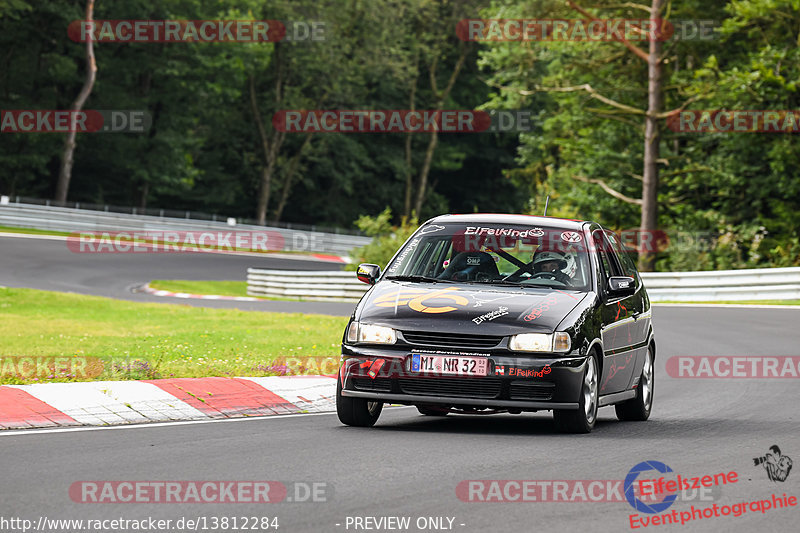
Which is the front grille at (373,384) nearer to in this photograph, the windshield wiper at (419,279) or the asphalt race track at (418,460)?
the asphalt race track at (418,460)

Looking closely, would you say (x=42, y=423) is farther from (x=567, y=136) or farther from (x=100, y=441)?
(x=567, y=136)

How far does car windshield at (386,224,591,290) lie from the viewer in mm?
10727

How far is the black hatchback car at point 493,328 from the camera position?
955 cm

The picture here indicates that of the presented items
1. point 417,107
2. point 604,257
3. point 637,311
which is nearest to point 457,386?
point 604,257

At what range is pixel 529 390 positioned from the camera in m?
9.55

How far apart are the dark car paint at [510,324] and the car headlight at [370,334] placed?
4cm

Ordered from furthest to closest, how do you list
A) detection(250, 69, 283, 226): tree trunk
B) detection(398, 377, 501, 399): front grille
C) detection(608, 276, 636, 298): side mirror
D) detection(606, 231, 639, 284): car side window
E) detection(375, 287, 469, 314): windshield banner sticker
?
detection(250, 69, 283, 226): tree trunk, detection(606, 231, 639, 284): car side window, detection(608, 276, 636, 298): side mirror, detection(375, 287, 469, 314): windshield banner sticker, detection(398, 377, 501, 399): front grille

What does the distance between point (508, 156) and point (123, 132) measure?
27.9 metres

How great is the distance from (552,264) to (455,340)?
1.66 meters

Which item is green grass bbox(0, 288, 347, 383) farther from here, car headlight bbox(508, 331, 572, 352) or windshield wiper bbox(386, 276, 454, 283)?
car headlight bbox(508, 331, 572, 352)

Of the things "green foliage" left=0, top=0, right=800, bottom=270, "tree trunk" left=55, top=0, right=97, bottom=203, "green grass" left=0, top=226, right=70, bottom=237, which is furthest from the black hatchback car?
"tree trunk" left=55, top=0, right=97, bottom=203

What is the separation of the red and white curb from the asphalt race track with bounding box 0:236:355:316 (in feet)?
47.4

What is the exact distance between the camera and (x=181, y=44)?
63.8m

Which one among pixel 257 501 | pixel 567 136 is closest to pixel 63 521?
pixel 257 501
